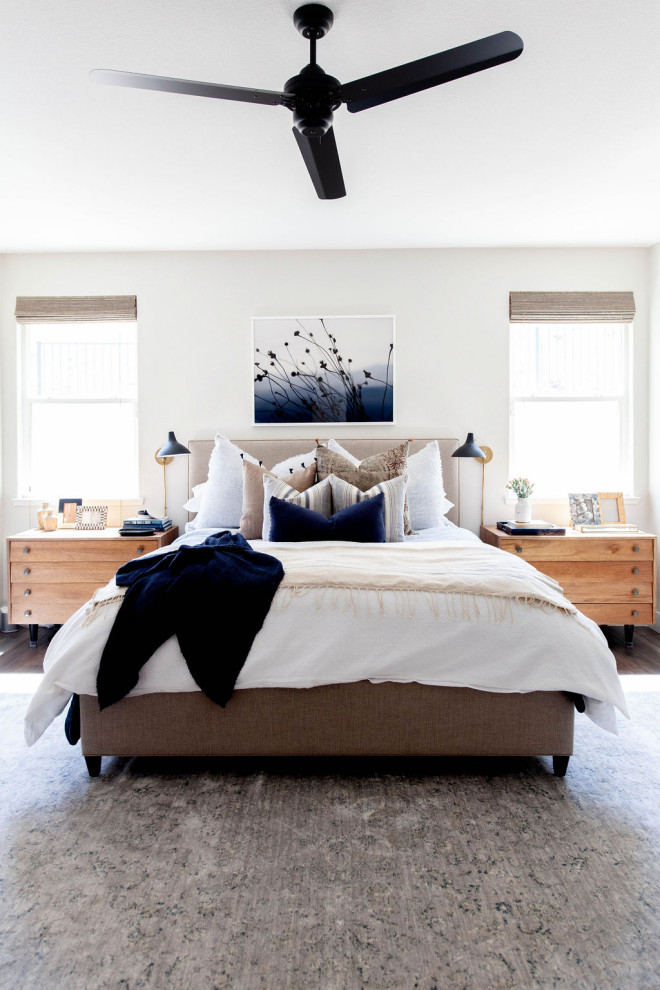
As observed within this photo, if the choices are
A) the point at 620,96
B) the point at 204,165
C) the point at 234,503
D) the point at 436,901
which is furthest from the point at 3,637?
the point at 620,96

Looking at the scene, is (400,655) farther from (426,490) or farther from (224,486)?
(224,486)

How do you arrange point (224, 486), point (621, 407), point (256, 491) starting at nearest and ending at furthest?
1. point (256, 491)
2. point (224, 486)
3. point (621, 407)

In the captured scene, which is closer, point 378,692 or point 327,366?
point 378,692

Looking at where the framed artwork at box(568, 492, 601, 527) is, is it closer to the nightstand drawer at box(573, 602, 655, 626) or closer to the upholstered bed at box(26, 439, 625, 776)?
the nightstand drawer at box(573, 602, 655, 626)

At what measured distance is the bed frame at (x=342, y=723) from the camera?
2188 mm

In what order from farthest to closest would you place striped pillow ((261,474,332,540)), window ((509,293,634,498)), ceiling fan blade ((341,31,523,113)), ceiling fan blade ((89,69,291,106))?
window ((509,293,634,498)) < striped pillow ((261,474,332,540)) < ceiling fan blade ((89,69,291,106)) < ceiling fan blade ((341,31,523,113))

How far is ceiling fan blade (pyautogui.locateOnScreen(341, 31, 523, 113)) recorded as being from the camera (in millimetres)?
1599

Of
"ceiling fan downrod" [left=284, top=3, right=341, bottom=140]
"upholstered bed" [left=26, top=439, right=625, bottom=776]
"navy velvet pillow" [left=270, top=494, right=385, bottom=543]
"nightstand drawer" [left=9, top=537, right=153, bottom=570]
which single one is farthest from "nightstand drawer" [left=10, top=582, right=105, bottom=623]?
"ceiling fan downrod" [left=284, top=3, right=341, bottom=140]

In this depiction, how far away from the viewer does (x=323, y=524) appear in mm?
3176

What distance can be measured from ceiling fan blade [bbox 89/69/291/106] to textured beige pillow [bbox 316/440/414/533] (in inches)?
81.1

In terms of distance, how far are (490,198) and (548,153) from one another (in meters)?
0.57

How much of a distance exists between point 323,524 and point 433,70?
79.3 inches

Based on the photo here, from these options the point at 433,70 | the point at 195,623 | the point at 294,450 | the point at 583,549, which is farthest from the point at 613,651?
the point at 433,70

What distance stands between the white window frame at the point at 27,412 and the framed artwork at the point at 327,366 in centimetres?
101
